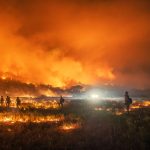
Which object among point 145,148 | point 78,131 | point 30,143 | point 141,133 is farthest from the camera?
point 78,131

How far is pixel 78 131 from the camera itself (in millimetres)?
29406

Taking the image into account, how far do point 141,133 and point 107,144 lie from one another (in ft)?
16.3

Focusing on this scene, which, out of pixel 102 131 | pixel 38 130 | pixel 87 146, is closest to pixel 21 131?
pixel 38 130

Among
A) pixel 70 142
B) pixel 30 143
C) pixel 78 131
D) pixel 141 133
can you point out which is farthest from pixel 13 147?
pixel 141 133

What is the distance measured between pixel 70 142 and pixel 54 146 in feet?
5.83

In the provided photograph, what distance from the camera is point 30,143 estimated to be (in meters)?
23.8

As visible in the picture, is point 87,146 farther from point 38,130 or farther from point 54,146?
point 38,130

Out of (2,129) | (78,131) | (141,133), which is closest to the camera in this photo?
(141,133)

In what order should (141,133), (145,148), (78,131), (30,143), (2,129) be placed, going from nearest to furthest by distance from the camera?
(145,148) < (30,143) < (141,133) < (78,131) < (2,129)

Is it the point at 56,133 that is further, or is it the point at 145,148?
the point at 56,133

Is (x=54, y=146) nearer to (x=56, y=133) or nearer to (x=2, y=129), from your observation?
(x=56, y=133)

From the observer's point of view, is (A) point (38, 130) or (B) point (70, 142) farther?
(A) point (38, 130)

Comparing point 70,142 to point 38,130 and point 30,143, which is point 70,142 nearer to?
point 30,143

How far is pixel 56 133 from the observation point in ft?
93.9
